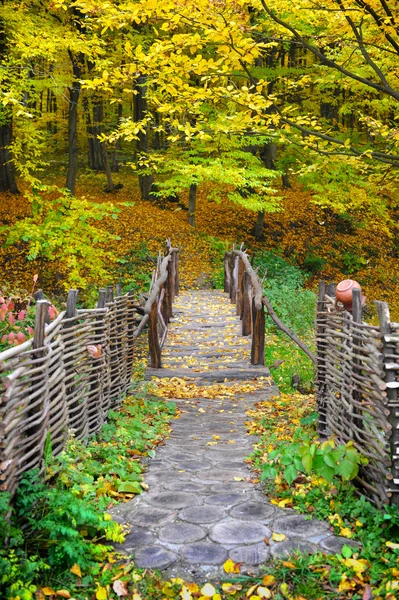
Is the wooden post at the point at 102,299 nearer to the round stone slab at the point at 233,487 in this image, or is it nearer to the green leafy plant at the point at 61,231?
the round stone slab at the point at 233,487

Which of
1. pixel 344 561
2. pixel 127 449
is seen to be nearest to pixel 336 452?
pixel 344 561

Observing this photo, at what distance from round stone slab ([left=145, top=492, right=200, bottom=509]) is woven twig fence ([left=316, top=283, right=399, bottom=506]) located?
1.26 metres

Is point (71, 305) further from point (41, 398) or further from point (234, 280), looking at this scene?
point (234, 280)

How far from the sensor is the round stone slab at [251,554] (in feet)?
10.6

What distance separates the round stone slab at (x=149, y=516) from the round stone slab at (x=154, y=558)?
38 cm

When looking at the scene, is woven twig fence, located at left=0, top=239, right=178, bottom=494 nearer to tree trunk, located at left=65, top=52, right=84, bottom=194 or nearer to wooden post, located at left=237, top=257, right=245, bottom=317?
wooden post, located at left=237, top=257, right=245, bottom=317

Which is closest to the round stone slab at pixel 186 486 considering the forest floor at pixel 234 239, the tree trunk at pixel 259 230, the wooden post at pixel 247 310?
the wooden post at pixel 247 310

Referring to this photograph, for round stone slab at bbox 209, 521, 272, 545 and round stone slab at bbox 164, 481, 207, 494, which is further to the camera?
round stone slab at bbox 164, 481, 207, 494

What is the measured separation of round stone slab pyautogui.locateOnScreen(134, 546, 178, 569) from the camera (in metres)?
3.19

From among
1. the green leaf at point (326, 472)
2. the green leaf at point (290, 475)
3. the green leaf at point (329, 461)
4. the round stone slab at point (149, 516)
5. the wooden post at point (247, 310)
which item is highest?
the wooden post at point (247, 310)

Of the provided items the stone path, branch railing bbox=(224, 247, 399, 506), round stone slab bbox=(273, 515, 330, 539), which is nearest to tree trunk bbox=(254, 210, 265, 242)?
the stone path

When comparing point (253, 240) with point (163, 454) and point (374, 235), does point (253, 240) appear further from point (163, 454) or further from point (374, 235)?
point (163, 454)

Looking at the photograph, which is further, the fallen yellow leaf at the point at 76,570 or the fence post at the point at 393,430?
the fence post at the point at 393,430

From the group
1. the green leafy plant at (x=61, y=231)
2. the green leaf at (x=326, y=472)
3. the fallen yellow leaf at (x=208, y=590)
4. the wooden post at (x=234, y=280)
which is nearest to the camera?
the fallen yellow leaf at (x=208, y=590)
